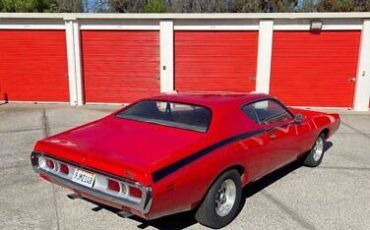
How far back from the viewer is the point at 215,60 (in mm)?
12891

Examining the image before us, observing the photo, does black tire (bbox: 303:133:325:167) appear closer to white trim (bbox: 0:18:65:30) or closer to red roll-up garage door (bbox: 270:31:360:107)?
red roll-up garage door (bbox: 270:31:360:107)

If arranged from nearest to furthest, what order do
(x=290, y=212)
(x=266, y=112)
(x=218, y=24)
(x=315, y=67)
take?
1. (x=290, y=212)
2. (x=266, y=112)
3. (x=218, y=24)
4. (x=315, y=67)

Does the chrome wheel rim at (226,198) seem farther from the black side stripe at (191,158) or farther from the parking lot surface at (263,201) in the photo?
the black side stripe at (191,158)

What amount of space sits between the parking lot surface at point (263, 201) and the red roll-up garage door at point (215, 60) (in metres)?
5.87

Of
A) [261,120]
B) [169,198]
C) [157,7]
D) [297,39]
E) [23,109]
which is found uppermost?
[157,7]

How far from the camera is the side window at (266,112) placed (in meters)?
4.67

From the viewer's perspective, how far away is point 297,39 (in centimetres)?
1256

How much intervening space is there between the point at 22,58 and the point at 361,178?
1168 cm

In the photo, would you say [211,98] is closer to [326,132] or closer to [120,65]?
[326,132]

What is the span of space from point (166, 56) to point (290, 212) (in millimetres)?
9138

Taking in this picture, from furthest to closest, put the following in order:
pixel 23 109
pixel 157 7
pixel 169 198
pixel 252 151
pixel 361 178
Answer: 1. pixel 157 7
2. pixel 23 109
3. pixel 361 178
4. pixel 252 151
5. pixel 169 198

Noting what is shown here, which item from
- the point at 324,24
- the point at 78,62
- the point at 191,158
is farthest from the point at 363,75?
the point at 191,158

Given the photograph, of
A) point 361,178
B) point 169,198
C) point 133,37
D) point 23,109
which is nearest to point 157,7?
point 133,37

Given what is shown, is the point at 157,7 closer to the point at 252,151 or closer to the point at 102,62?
the point at 102,62
